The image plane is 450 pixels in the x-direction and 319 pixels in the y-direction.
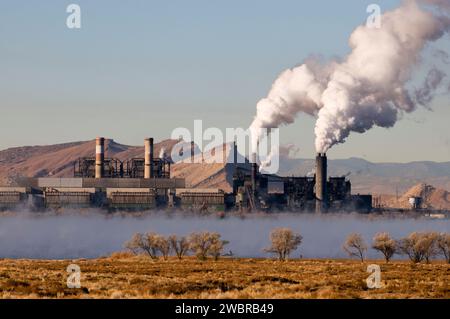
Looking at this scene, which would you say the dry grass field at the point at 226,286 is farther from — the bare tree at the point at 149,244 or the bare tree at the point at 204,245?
the bare tree at the point at 149,244

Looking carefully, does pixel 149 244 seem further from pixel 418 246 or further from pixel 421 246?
pixel 421 246

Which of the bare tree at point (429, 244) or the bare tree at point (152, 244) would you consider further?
the bare tree at point (152, 244)

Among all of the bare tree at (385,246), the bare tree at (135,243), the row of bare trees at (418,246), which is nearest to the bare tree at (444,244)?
the row of bare trees at (418,246)

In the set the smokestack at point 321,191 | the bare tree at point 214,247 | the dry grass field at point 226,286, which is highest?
the smokestack at point 321,191

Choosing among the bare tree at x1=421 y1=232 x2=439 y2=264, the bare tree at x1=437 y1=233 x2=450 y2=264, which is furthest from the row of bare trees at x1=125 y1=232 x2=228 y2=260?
the bare tree at x1=437 y1=233 x2=450 y2=264

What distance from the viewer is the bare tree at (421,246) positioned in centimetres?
11357

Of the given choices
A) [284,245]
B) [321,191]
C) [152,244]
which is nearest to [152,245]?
[152,244]

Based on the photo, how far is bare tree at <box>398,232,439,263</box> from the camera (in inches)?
4471

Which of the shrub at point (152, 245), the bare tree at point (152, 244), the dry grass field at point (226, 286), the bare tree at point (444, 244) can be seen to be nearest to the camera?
the dry grass field at point (226, 286)

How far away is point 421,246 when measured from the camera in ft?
374

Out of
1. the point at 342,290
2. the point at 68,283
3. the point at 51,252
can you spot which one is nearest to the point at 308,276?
the point at 342,290

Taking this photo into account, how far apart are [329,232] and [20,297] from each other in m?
152
